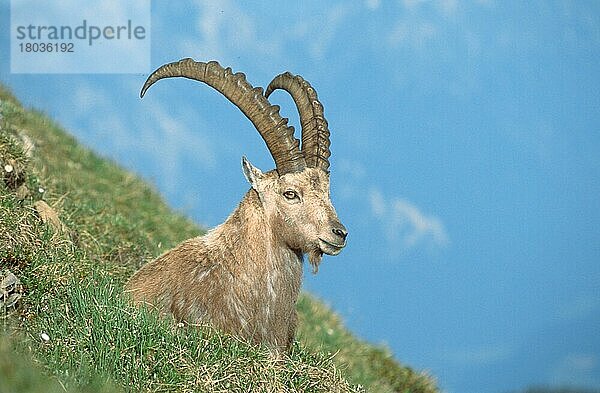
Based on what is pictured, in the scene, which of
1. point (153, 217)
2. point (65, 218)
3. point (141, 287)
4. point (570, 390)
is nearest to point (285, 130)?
point (141, 287)

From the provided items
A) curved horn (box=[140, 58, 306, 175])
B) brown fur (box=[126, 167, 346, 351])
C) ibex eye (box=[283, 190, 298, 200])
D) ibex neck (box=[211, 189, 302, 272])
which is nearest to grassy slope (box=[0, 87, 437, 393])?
brown fur (box=[126, 167, 346, 351])

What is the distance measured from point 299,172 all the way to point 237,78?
113 cm

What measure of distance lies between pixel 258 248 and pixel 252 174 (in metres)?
0.73

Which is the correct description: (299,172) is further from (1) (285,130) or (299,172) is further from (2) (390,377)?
(2) (390,377)

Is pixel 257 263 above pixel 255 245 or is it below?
below

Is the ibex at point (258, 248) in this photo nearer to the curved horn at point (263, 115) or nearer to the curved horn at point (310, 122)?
the curved horn at point (263, 115)

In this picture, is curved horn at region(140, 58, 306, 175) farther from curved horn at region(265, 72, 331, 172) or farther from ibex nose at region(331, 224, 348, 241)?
ibex nose at region(331, 224, 348, 241)

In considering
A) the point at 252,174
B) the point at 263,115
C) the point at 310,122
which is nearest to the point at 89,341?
→ the point at 252,174

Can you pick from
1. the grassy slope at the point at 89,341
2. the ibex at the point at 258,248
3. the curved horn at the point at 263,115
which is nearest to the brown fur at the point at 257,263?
the ibex at the point at 258,248

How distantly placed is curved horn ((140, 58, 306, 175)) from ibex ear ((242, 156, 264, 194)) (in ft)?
0.67

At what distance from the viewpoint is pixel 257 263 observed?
8.52 meters

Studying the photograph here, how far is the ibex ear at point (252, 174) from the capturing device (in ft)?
28.1

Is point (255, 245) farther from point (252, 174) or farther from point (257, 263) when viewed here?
point (252, 174)

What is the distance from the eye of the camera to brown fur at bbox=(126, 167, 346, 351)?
328 inches
